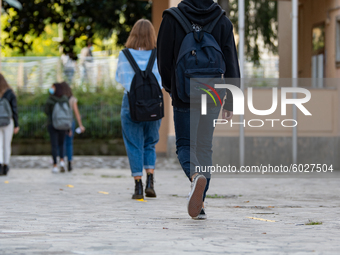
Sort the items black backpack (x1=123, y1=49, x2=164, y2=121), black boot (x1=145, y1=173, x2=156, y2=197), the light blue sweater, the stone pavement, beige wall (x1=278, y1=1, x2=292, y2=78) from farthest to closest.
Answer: beige wall (x1=278, y1=1, x2=292, y2=78) → black boot (x1=145, y1=173, x2=156, y2=197) → the light blue sweater → black backpack (x1=123, y1=49, x2=164, y2=121) → the stone pavement

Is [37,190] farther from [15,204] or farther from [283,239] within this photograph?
[283,239]

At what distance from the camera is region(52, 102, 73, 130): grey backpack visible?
38.4 ft

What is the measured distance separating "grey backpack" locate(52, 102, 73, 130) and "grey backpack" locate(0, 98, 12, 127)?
1026 mm

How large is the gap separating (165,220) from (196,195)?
0.48 m

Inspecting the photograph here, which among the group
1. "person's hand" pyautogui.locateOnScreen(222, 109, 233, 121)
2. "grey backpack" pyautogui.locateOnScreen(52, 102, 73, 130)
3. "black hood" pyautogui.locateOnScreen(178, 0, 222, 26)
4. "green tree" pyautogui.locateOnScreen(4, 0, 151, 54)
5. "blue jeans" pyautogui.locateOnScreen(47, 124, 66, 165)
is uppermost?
"green tree" pyautogui.locateOnScreen(4, 0, 151, 54)

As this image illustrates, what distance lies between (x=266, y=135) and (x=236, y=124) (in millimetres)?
721

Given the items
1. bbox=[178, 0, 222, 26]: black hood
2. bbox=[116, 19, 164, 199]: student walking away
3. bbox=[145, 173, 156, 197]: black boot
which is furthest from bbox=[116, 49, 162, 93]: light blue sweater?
bbox=[178, 0, 222, 26]: black hood

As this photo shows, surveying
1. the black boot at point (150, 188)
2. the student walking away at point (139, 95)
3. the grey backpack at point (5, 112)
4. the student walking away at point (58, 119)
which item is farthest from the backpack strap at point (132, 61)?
the student walking away at point (58, 119)

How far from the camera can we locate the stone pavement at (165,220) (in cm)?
387

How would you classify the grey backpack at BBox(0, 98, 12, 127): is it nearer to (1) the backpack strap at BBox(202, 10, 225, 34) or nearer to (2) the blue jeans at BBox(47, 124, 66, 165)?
(2) the blue jeans at BBox(47, 124, 66, 165)

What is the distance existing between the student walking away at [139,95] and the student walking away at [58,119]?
16.3ft

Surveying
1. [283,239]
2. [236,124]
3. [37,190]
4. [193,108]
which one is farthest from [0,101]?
[283,239]

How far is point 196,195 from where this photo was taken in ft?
15.7

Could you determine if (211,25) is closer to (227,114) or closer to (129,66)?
(227,114)
